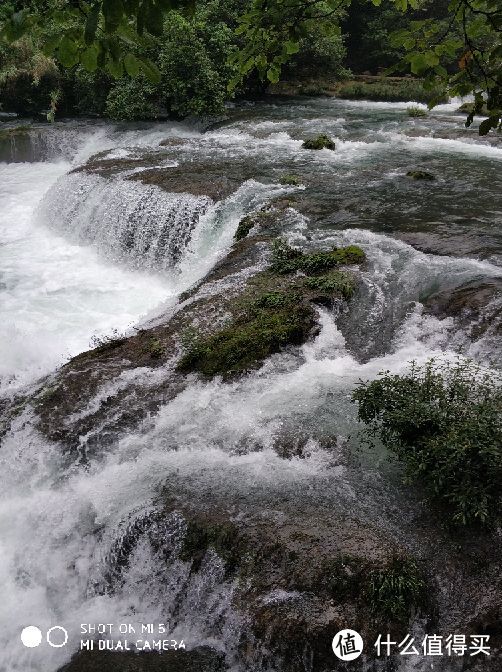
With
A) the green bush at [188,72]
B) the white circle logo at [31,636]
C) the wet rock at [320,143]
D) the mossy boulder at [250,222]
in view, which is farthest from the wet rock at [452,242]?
the green bush at [188,72]

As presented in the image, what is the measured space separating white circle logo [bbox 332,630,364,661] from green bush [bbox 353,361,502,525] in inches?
42.6

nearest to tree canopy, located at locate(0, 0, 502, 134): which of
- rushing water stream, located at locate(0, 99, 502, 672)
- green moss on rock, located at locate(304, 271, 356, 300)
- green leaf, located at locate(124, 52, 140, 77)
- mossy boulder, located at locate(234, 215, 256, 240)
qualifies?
green leaf, located at locate(124, 52, 140, 77)

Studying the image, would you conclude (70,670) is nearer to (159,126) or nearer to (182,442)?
(182,442)

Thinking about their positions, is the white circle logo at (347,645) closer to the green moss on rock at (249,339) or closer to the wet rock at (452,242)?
the green moss on rock at (249,339)

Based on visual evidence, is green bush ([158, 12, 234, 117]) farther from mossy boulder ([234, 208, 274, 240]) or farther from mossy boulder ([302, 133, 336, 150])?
mossy boulder ([234, 208, 274, 240])

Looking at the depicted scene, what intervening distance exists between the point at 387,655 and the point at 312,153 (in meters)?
12.4

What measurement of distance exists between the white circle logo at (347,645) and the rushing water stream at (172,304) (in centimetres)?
75

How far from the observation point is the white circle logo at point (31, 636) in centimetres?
426

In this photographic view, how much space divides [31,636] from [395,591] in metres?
2.87

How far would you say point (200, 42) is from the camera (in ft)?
60.1

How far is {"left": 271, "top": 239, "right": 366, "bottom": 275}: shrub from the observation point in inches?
306

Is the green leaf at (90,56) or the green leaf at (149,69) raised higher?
the green leaf at (90,56)

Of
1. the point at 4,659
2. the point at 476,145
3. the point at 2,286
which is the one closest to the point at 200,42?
the point at 476,145

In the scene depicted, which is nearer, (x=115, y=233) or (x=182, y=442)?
(x=182, y=442)
